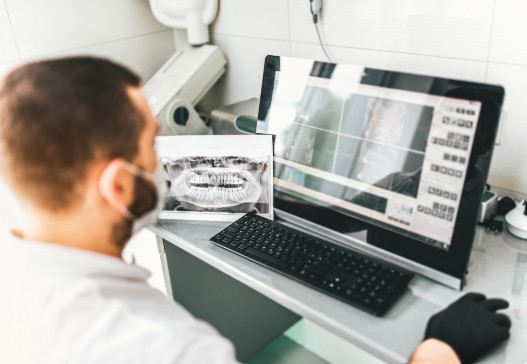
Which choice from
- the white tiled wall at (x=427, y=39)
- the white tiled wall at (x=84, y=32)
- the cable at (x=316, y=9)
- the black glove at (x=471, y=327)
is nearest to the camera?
the black glove at (x=471, y=327)

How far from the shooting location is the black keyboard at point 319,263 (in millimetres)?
930

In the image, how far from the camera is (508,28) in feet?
3.74

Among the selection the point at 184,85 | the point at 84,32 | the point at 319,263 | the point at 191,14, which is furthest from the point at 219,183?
the point at 84,32

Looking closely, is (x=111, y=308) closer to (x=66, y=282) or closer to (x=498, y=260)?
(x=66, y=282)

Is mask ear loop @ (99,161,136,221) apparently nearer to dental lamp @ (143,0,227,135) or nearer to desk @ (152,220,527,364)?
desk @ (152,220,527,364)

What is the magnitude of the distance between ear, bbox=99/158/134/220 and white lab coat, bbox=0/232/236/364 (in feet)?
0.28

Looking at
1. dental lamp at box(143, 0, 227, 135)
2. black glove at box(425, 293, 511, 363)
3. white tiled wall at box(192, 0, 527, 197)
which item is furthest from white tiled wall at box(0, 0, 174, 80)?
black glove at box(425, 293, 511, 363)

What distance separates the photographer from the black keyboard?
0.93 m

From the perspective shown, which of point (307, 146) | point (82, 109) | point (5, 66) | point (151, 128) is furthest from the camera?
point (5, 66)

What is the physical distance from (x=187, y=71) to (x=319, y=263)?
103 cm

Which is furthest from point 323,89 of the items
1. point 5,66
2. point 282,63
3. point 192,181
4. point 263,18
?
point 5,66

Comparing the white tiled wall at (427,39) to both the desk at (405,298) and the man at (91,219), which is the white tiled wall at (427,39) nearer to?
the desk at (405,298)

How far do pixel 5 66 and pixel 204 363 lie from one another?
1.39 m

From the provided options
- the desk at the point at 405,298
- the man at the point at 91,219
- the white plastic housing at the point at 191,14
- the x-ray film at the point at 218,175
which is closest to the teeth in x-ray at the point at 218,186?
the x-ray film at the point at 218,175
